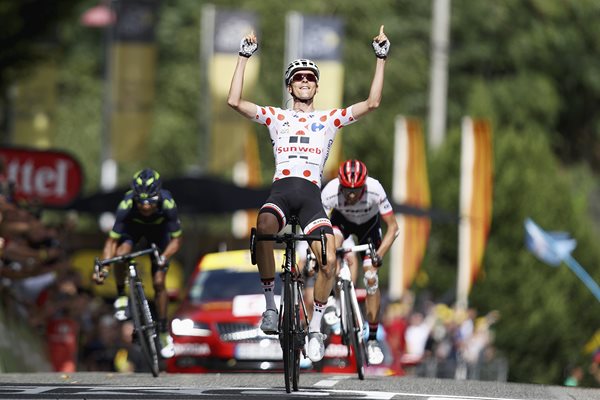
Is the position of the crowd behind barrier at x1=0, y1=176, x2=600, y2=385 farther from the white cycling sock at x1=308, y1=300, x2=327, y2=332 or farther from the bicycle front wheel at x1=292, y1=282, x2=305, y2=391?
the bicycle front wheel at x1=292, y1=282, x2=305, y2=391

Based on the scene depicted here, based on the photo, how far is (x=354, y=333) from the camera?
17781 millimetres

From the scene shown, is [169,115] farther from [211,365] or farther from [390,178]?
[211,365]

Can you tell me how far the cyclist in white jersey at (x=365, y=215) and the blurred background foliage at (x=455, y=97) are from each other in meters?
33.0

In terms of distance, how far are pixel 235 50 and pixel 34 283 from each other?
1781 cm

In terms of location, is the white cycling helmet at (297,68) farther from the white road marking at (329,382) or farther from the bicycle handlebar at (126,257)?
the bicycle handlebar at (126,257)

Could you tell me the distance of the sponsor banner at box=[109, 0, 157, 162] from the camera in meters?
39.9

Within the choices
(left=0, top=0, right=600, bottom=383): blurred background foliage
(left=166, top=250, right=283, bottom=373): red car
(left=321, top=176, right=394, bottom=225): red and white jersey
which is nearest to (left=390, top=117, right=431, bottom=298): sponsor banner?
(left=0, top=0, right=600, bottom=383): blurred background foliage

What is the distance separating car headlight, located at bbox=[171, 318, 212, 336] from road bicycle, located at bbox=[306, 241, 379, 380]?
9.52ft

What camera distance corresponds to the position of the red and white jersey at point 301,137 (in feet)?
49.8

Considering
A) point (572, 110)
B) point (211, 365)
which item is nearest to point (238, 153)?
point (211, 365)

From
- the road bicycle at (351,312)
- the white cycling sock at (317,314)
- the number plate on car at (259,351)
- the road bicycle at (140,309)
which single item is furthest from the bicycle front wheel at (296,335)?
the number plate on car at (259,351)

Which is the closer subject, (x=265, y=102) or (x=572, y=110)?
(x=265, y=102)

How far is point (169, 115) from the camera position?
212ft

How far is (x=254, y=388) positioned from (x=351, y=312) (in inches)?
92.1
